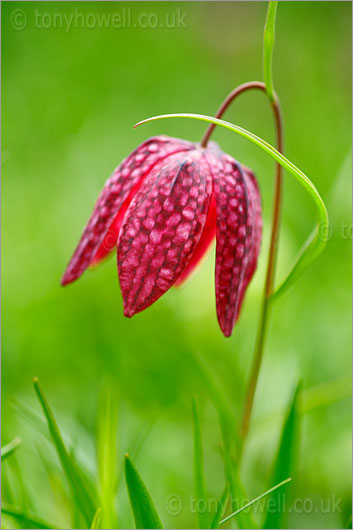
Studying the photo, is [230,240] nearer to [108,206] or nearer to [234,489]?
[108,206]

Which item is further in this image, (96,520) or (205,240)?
(205,240)

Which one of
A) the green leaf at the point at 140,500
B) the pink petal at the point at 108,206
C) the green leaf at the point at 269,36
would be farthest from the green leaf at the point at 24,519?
the green leaf at the point at 269,36

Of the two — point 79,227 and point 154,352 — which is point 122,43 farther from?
point 154,352

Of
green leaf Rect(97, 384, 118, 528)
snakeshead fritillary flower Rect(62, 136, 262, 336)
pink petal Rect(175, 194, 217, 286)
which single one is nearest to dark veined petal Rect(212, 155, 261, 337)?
snakeshead fritillary flower Rect(62, 136, 262, 336)

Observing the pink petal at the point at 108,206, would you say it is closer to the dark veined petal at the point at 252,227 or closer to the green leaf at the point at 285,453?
the dark veined petal at the point at 252,227

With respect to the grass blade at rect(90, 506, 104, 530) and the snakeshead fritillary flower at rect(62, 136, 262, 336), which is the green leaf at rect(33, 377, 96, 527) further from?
the snakeshead fritillary flower at rect(62, 136, 262, 336)

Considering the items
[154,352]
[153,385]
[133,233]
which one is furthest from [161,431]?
[133,233]

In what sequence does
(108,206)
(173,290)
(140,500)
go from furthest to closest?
(173,290)
(108,206)
(140,500)

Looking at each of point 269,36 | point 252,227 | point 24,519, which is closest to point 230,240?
point 252,227
